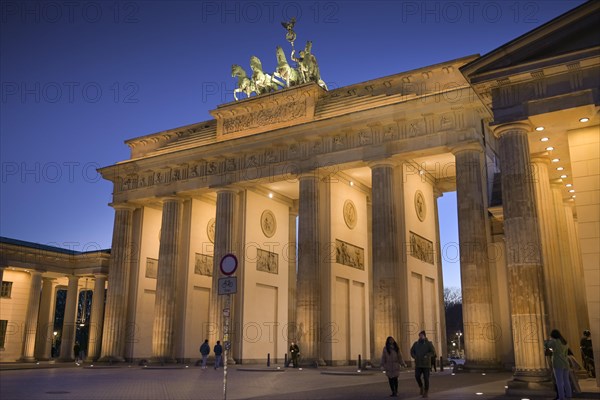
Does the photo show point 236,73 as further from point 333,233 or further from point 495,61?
point 495,61

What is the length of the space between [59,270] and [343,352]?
27242 mm

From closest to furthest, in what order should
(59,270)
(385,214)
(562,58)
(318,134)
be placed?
(562,58) → (385,214) → (318,134) → (59,270)

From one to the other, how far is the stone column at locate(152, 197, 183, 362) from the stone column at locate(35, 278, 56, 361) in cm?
1775

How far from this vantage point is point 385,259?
3075 centimetres

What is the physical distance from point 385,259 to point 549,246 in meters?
10.7

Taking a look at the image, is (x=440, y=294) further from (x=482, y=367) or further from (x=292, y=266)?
(x=292, y=266)

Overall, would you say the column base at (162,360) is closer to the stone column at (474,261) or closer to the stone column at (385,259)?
the stone column at (385,259)

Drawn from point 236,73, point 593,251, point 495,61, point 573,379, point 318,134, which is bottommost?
point 573,379

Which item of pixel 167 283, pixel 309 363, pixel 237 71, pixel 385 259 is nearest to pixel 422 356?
pixel 385 259

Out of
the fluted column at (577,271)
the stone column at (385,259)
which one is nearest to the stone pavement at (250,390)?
the fluted column at (577,271)

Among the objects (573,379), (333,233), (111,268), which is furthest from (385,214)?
(111,268)

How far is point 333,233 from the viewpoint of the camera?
116ft

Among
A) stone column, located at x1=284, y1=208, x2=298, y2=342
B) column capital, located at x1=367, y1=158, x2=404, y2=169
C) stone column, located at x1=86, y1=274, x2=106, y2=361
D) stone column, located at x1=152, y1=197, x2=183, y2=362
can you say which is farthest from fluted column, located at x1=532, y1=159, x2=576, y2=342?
stone column, located at x1=86, y1=274, x2=106, y2=361

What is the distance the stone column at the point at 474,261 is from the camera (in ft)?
88.4
